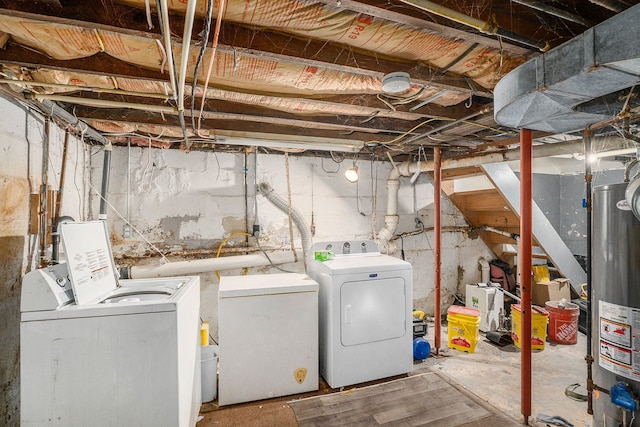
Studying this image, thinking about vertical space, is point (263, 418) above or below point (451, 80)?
below

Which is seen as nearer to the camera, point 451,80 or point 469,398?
point 451,80

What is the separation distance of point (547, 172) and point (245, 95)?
5.16 metres

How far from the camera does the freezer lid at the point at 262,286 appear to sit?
242 centimetres

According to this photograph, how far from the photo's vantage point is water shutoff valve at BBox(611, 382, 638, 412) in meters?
1.51

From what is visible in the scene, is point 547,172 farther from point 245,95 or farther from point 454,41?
point 245,95

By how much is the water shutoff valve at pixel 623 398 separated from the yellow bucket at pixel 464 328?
169 centimetres

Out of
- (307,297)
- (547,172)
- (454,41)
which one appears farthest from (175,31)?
(547,172)

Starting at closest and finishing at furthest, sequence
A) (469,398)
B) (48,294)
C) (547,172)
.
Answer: (48,294), (469,398), (547,172)

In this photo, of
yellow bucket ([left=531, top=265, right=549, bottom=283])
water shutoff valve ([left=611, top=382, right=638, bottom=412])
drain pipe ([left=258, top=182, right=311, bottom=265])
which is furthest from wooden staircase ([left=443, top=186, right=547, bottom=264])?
water shutoff valve ([left=611, top=382, right=638, bottom=412])

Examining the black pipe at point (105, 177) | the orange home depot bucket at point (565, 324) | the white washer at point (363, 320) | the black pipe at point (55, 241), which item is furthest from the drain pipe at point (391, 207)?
the black pipe at point (55, 241)

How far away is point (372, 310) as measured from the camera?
2705 mm

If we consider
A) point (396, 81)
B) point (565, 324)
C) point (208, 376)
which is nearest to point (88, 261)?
point (208, 376)

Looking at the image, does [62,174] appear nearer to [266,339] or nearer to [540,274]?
[266,339]

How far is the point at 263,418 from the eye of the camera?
2.28 metres
